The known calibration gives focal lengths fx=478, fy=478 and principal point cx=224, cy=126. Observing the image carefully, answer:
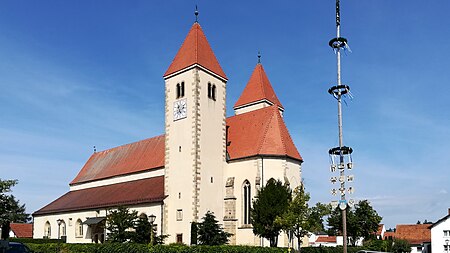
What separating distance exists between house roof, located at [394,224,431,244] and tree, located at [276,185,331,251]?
1689 inches

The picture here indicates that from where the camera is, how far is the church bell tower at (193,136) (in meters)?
38.9

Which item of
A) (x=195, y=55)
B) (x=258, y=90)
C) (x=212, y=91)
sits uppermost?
(x=195, y=55)

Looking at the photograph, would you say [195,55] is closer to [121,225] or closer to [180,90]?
[180,90]

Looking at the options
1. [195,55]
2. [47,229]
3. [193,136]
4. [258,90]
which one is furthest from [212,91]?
[47,229]

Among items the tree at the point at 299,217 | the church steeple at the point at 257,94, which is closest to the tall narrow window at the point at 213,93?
the church steeple at the point at 257,94

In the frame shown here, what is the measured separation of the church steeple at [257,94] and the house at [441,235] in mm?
25797

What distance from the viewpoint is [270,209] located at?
3388 centimetres

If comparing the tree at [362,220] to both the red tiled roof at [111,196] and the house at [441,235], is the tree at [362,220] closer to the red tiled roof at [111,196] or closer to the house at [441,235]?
the house at [441,235]

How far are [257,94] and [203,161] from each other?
49.7ft

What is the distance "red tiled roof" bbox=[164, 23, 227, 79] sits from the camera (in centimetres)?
4131

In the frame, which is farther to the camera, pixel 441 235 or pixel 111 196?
pixel 441 235

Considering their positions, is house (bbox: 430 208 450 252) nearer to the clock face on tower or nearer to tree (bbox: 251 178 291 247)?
tree (bbox: 251 178 291 247)

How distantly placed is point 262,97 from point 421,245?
36.6 metres

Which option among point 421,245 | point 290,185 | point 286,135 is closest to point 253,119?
point 286,135
